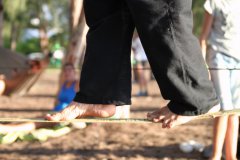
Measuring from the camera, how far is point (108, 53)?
2279 mm

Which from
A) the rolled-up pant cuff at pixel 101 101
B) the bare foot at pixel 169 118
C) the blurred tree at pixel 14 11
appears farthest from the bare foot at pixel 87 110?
the blurred tree at pixel 14 11

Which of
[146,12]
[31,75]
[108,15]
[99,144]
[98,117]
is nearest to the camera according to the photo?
[146,12]

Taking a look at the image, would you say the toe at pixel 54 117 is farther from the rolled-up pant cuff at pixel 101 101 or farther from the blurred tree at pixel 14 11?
the blurred tree at pixel 14 11

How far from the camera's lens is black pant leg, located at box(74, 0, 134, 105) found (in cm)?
228

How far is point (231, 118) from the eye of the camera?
10.8 ft

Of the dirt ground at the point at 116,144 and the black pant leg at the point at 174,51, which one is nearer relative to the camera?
the black pant leg at the point at 174,51

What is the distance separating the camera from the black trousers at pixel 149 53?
1.99 metres

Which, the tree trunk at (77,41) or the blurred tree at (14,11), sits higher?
the blurred tree at (14,11)

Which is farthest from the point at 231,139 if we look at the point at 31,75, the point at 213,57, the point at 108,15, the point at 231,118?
the point at 31,75

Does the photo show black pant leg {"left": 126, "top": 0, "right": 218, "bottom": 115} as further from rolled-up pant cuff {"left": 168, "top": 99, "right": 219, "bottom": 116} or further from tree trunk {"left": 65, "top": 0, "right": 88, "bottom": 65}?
tree trunk {"left": 65, "top": 0, "right": 88, "bottom": 65}

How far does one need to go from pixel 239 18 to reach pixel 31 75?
130 inches

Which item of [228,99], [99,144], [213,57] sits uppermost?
[213,57]

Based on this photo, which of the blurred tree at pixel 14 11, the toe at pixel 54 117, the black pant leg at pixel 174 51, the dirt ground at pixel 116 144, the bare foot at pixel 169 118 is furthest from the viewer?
the blurred tree at pixel 14 11

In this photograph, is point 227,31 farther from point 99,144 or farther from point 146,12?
point 99,144
